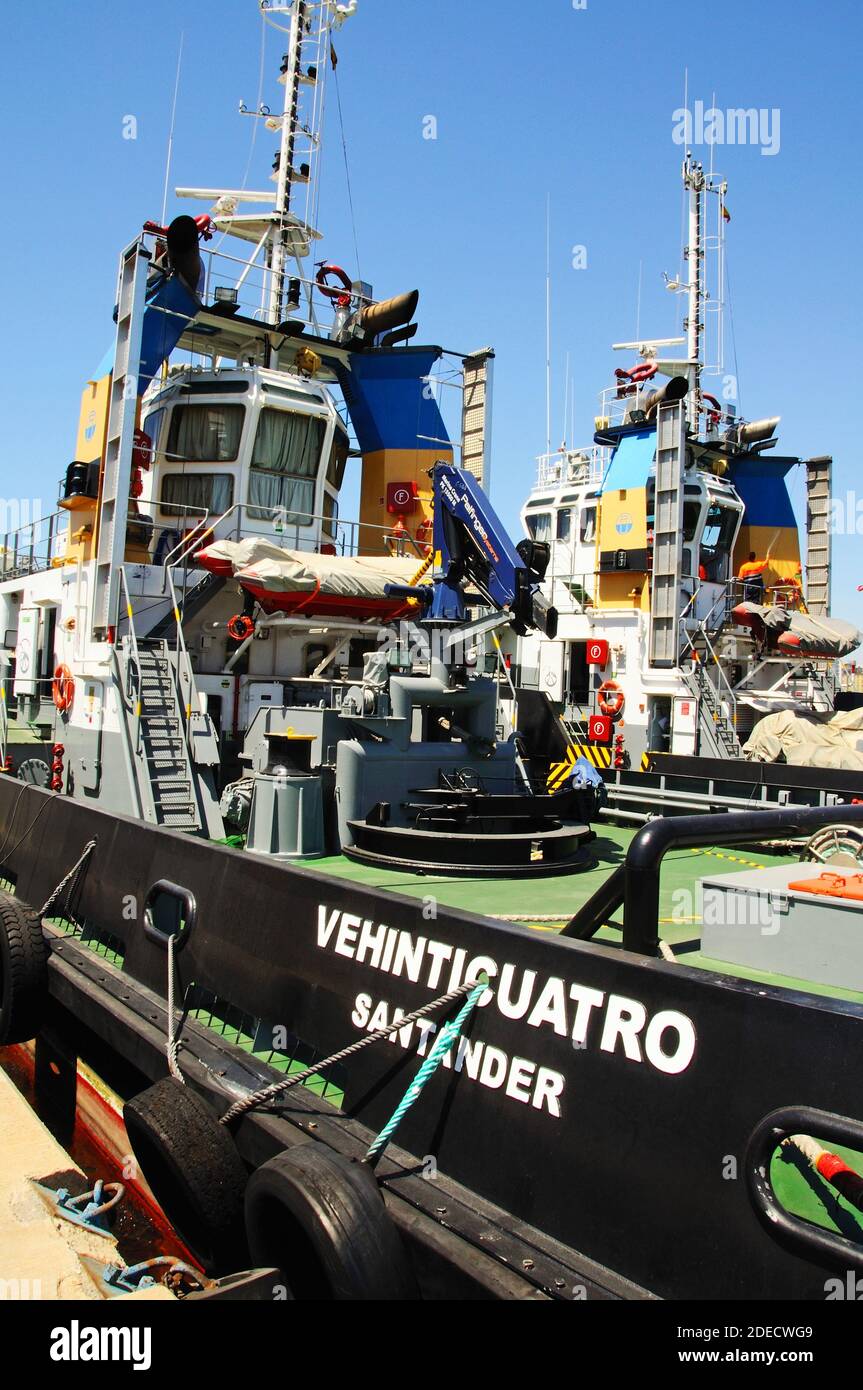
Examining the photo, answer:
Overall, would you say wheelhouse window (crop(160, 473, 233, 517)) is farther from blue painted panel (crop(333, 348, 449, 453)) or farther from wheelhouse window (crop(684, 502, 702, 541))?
wheelhouse window (crop(684, 502, 702, 541))

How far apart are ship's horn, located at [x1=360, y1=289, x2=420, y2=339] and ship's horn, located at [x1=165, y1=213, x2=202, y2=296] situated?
4.31 metres

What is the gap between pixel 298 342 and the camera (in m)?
15.5

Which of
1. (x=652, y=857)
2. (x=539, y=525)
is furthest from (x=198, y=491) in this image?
(x=539, y=525)

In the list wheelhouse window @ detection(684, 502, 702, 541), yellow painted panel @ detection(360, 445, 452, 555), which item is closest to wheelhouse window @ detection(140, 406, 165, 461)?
yellow painted panel @ detection(360, 445, 452, 555)

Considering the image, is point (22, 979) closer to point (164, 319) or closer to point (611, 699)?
point (164, 319)

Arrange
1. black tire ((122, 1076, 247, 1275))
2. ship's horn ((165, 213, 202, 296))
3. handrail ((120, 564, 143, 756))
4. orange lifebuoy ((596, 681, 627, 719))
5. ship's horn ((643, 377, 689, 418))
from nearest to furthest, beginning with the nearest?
black tire ((122, 1076, 247, 1275)) → handrail ((120, 564, 143, 756)) → ship's horn ((165, 213, 202, 296)) → ship's horn ((643, 377, 689, 418)) → orange lifebuoy ((596, 681, 627, 719))

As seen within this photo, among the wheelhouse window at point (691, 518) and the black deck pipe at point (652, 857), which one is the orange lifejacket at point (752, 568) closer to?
the wheelhouse window at point (691, 518)

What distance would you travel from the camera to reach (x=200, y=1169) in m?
3.58

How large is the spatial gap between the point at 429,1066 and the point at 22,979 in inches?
152

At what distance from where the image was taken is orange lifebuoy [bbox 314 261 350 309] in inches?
642

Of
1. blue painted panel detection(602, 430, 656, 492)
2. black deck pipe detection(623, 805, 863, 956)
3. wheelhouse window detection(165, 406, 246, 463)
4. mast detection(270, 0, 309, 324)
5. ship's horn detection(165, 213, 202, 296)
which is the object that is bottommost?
black deck pipe detection(623, 805, 863, 956)

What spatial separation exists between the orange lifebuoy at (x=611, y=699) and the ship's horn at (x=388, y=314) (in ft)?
29.6

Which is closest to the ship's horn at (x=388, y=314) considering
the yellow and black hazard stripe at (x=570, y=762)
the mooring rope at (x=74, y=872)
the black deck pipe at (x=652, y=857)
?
the yellow and black hazard stripe at (x=570, y=762)

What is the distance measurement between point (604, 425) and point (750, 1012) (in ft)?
81.2
